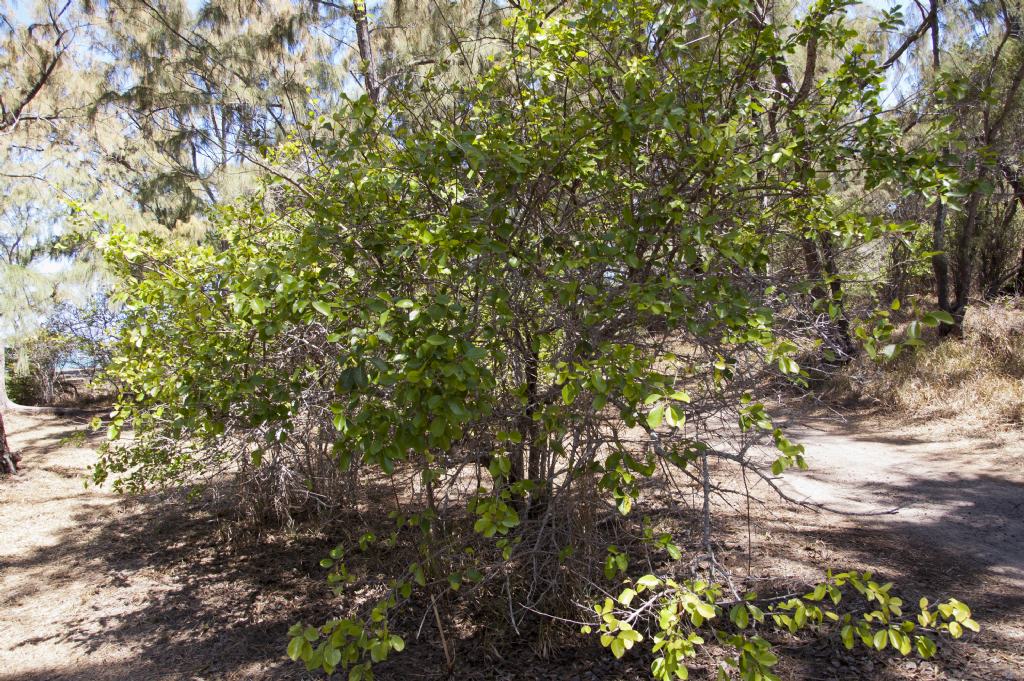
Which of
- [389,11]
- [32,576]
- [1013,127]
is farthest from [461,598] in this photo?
[1013,127]

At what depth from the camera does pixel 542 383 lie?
3219mm

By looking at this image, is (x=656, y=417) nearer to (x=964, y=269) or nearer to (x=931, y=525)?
(x=931, y=525)

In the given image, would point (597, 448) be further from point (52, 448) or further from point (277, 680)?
point (52, 448)

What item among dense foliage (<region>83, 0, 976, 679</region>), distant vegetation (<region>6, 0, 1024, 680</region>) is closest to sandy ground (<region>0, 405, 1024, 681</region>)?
distant vegetation (<region>6, 0, 1024, 680</region>)

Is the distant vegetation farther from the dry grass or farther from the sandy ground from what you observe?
the dry grass

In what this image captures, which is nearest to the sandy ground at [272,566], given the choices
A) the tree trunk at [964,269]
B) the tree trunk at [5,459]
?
the tree trunk at [5,459]

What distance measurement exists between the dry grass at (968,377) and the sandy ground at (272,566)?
0.75m

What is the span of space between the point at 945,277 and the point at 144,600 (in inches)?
454

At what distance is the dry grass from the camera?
7.45 meters

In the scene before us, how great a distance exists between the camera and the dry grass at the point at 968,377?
745 centimetres

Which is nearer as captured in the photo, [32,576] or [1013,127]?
[32,576]

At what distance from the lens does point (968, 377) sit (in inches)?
324

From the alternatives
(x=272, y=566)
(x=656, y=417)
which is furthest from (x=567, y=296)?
(x=272, y=566)

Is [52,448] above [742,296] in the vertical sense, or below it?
below
